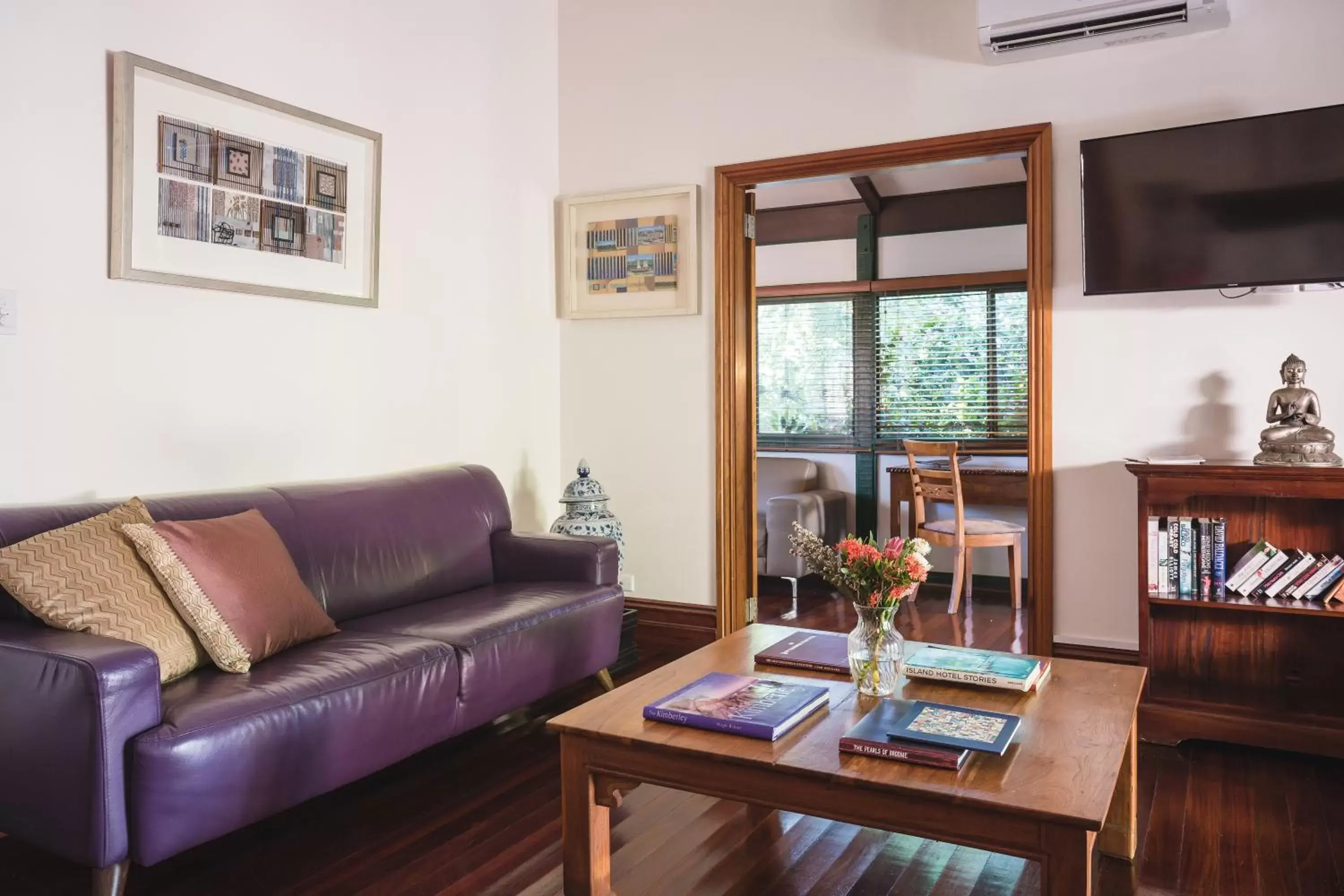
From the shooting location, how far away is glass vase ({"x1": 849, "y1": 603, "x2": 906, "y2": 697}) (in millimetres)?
2160

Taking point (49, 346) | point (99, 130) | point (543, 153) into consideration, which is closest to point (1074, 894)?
point (49, 346)

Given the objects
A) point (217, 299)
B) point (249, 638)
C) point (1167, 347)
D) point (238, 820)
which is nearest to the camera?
point (238, 820)

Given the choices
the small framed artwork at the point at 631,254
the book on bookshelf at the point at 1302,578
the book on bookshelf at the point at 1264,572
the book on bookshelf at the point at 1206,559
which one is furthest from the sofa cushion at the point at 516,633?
the book on bookshelf at the point at 1302,578

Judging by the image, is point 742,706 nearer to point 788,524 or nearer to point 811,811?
point 811,811

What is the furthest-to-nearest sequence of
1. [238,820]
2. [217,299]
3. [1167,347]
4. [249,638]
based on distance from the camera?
[1167,347]
[217,299]
[249,638]
[238,820]

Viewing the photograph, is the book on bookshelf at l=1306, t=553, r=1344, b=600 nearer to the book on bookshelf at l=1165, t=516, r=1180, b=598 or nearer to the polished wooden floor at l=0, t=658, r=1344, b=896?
the book on bookshelf at l=1165, t=516, r=1180, b=598

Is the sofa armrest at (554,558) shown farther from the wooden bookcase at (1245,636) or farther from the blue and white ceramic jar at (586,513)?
the wooden bookcase at (1245,636)

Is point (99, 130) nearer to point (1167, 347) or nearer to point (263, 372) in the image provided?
point (263, 372)

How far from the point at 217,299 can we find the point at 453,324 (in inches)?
43.5

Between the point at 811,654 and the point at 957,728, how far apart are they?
2.08 feet

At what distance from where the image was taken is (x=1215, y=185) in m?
3.22

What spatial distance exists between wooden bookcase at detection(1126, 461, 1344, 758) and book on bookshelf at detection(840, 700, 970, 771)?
1.65m

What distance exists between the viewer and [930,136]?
3863mm

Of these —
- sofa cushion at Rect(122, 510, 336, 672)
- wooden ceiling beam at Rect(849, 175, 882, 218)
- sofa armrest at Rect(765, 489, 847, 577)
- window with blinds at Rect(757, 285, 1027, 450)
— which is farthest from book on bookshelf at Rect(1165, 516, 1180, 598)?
wooden ceiling beam at Rect(849, 175, 882, 218)
